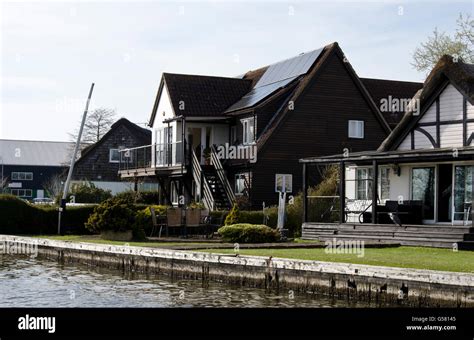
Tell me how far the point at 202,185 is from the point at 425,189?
41.4ft

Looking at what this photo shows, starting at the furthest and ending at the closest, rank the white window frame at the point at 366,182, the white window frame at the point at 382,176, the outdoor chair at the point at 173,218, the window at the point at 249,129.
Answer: the window at the point at 249,129, the white window frame at the point at 366,182, the white window frame at the point at 382,176, the outdoor chair at the point at 173,218

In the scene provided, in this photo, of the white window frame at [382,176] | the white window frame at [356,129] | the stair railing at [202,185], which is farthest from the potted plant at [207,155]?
the white window frame at [382,176]

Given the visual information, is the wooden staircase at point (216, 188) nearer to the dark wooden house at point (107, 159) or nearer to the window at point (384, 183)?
the window at point (384, 183)

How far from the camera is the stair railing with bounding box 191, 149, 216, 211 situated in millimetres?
38741

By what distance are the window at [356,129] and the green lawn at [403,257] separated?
57.5 ft

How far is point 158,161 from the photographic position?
146 feet

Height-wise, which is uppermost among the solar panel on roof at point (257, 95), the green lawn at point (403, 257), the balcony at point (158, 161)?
the solar panel on roof at point (257, 95)

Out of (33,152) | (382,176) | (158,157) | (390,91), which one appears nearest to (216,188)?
(158,157)

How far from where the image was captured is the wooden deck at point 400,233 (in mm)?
25039

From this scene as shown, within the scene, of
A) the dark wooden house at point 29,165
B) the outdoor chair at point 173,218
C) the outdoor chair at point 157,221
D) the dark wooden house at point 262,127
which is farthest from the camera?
the dark wooden house at point 29,165

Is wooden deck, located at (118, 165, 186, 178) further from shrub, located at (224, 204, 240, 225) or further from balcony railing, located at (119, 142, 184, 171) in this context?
shrub, located at (224, 204, 240, 225)

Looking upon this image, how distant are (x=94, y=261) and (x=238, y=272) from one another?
650 centimetres

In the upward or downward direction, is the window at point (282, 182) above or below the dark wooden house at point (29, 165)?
below
